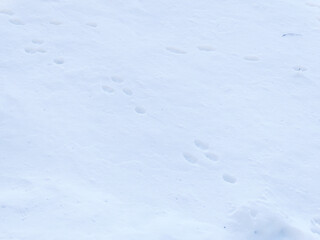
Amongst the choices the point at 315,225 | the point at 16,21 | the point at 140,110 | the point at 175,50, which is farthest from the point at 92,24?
the point at 315,225

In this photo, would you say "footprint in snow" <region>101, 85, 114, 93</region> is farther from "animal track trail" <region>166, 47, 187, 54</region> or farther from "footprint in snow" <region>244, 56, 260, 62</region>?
"footprint in snow" <region>244, 56, 260, 62</region>

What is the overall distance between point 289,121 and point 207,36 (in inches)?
41.0

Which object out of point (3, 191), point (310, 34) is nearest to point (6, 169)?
point (3, 191)

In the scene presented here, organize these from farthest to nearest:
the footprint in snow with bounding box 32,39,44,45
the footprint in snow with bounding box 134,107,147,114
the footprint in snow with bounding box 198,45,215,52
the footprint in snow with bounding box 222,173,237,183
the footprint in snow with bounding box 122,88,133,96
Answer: the footprint in snow with bounding box 198,45,215,52
the footprint in snow with bounding box 32,39,44,45
the footprint in snow with bounding box 122,88,133,96
the footprint in snow with bounding box 134,107,147,114
the footprint in snow with bounding box 222,173,237,183

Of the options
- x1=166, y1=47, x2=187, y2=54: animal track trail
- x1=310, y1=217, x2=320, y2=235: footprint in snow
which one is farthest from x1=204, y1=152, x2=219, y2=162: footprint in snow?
x1=166, y1=47, x2=187, y2=54: animal track trail

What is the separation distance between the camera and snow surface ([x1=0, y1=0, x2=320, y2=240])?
110 inches

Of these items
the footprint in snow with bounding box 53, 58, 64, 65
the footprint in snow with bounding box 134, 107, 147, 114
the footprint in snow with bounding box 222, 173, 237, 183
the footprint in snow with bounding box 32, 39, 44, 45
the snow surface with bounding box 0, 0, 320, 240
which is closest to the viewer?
the snow surface with bounding box 0, 0, 320, 240

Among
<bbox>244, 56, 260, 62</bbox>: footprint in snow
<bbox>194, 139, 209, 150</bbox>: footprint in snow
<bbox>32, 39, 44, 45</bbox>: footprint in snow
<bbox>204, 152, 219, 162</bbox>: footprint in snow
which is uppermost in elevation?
<bbox>244, 56, 260, 62</bbox>: footprint in snow

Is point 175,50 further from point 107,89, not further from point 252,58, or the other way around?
point 107,89

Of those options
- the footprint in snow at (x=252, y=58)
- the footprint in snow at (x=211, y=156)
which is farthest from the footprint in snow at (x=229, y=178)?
the footprint in snow at (x=252, y=58)

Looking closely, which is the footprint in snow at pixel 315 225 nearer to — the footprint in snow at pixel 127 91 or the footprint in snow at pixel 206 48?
the footprint in snow at pixel 127 91

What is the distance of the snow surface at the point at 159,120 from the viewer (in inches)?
110

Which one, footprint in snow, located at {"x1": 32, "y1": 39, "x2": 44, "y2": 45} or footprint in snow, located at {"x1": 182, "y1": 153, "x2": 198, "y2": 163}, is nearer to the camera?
footprint in snow, located at {"x1": 182, "y1": 153, "x2": 198, "y2": 163}

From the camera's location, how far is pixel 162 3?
4441 millimetres
